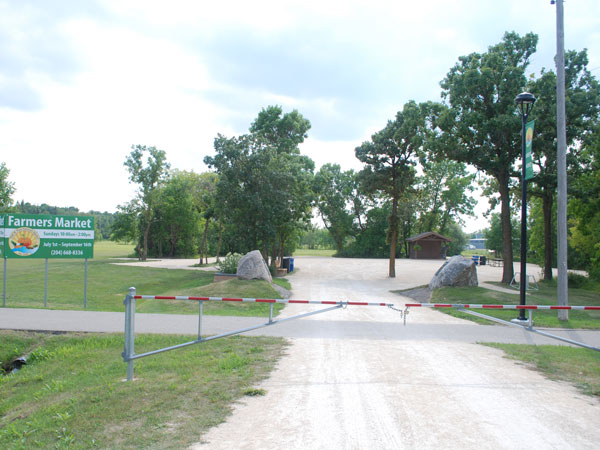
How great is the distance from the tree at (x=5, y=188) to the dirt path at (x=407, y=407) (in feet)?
123

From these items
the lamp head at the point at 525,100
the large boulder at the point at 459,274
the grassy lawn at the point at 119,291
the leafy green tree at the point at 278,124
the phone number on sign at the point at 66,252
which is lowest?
the grassy lawn at the point at 119,291

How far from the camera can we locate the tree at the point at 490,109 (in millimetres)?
19688

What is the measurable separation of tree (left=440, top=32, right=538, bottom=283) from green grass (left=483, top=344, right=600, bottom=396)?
13.6 m

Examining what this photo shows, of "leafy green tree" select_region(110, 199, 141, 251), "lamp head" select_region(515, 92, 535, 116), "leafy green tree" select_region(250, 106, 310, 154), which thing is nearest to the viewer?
"lamp head" select_region(515, 92, 535, 116)

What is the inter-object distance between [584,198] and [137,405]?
2044 cm

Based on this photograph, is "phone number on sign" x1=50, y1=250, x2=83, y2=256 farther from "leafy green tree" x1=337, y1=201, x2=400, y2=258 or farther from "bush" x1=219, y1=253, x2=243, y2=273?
"leafy green tree" x1=337, y1=201, x2=400, y2=258

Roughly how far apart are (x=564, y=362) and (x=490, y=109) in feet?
53.0

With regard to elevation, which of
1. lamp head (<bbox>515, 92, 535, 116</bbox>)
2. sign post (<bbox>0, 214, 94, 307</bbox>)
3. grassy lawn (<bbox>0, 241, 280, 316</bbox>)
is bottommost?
grassy lawn (<bbox>0, 241, 280, 316</bbox>)

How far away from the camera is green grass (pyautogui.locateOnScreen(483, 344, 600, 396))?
603 cm

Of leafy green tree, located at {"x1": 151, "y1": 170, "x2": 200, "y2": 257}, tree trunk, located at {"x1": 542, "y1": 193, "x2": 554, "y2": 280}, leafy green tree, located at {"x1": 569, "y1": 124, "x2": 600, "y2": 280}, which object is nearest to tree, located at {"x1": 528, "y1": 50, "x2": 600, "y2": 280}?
leafy green tree, located at {"x1": 569, "y1": 124, "x2": 600, "y2": 280}

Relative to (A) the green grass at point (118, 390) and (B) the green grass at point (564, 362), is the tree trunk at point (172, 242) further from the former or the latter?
(B) the green grass at point (564, 362)

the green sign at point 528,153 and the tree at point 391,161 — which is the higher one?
the tree at point 391,161

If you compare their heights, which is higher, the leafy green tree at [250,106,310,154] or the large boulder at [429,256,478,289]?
the leafy green tree at [250,106,310,154]

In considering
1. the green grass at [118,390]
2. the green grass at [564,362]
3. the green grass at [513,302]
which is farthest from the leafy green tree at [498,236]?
the green grass at [118,390]
